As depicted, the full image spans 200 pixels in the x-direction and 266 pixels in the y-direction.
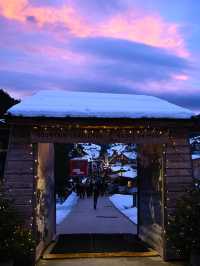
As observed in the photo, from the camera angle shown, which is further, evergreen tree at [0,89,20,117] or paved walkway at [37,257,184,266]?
evergreen tree at [0,89,20,117]

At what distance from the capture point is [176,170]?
11.7m

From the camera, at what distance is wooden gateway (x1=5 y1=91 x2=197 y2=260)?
10.9 m

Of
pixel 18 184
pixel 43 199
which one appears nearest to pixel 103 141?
pixel 18 184

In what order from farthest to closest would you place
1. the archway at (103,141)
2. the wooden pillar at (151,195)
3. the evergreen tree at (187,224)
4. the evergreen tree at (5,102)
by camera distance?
the evergreen tree at (5,102) < the wooden pillar at (151,195) < the archway at (103,141) < the evergreen tree at (187,224)

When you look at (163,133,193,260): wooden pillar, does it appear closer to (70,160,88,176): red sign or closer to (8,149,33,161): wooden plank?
(8,149,33,161): wooden plank

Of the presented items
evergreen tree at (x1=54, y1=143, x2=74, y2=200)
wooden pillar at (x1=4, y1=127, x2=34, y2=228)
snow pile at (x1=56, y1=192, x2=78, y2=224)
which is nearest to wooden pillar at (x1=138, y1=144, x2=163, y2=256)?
wooden pillar at (x1=4, y1=127, x2=34, y2=228)

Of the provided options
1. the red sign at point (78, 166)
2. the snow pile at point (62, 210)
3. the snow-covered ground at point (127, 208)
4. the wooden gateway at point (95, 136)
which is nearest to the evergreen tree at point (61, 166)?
the snow pile at point (62, 210)

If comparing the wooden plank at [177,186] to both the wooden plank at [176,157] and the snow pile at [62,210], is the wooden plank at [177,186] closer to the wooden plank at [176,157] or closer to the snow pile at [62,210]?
the wooden plank at [176,157]

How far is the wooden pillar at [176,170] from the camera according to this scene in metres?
11.6

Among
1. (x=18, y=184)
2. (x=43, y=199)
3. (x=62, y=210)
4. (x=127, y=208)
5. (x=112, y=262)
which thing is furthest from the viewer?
(x=127, y=208)

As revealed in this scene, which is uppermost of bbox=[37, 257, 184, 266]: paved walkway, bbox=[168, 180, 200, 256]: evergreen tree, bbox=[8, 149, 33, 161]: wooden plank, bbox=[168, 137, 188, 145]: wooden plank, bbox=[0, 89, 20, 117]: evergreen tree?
bbox=[0, 89, 20, 117]: evergreen tree

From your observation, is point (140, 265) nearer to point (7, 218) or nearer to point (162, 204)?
point (162, 204)

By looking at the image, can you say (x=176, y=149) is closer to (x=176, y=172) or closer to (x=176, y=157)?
(x=176, y=157)

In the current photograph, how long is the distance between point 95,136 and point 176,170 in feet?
6.41
